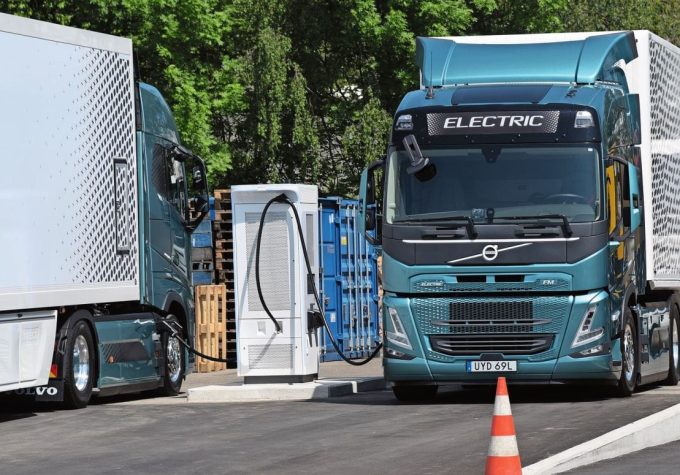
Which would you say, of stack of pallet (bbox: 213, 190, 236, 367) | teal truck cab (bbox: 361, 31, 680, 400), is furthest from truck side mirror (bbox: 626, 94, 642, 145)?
stack of pallet (bbox: 213, 190, 236, 367)

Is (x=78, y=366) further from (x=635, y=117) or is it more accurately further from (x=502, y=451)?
(x=502, y=451)

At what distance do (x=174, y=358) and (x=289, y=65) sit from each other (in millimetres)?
24007

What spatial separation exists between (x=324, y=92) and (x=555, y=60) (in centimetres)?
2920

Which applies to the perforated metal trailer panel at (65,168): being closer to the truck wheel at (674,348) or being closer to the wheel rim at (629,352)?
the wheel rim at (629,352)

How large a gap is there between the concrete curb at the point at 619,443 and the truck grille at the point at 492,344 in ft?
8.72

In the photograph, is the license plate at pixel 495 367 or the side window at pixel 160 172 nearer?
the license plate at pixel 495 367

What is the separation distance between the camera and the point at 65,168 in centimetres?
1817

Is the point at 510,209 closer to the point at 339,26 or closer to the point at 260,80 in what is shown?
the point at 260,80

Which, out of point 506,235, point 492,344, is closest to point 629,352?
point 492,344

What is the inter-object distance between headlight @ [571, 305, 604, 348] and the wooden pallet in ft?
32.4

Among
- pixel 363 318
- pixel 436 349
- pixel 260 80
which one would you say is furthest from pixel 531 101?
pixel 260 80

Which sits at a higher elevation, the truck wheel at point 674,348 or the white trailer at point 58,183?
the white trailer at point 58,183

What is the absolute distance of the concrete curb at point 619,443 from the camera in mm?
12062

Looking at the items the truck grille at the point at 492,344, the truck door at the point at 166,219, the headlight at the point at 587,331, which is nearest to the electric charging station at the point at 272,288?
the truck door at the point at 166,219
